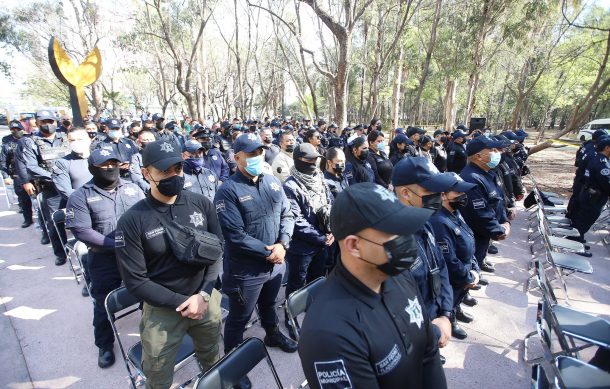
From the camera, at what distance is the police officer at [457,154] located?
7660 mm

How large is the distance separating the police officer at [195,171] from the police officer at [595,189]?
259 inches

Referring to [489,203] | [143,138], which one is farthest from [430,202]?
[143,138]

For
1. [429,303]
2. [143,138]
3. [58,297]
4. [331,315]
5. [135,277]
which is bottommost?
[58,297]

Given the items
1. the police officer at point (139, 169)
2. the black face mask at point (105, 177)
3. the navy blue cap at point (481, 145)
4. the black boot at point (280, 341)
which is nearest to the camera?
the black face mask at point (105, 177)

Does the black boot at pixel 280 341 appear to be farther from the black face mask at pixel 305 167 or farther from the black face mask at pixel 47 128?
the black face mask at pixel 47 128

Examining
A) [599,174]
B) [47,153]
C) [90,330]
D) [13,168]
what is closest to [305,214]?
[90,330]

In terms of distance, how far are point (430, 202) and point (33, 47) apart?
2939 cm

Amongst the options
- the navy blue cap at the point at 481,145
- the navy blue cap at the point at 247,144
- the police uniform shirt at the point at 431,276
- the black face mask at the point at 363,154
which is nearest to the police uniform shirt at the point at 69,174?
the navy blue cap at the point at 247,144

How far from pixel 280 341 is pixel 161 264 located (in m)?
1.66

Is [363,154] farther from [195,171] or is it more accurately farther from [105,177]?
[105,177]

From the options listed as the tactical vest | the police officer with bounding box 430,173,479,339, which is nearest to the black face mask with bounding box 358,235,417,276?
the police officer with bounding box 430,173,479,339

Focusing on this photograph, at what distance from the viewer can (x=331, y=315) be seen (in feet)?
3.83

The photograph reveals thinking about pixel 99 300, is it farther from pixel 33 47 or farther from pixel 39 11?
pixel 33 47

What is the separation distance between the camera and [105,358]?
293 centimetres
